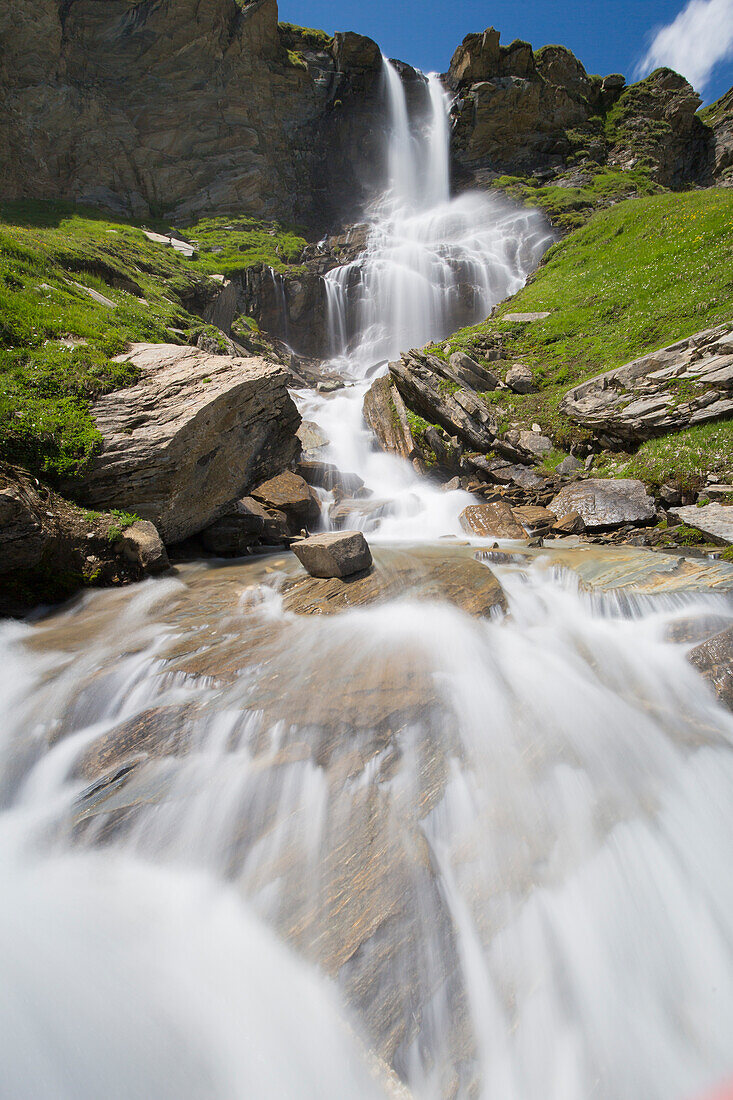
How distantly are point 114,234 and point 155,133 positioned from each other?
26.1 meters

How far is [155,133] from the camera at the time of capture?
3784 cm

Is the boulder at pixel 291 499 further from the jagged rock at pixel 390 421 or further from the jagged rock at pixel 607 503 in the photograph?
the jagged rock at pixel 607 503

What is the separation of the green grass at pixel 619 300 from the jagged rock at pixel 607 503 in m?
2.69

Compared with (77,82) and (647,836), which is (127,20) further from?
(647,836)

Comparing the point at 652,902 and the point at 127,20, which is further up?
the point at 127,20

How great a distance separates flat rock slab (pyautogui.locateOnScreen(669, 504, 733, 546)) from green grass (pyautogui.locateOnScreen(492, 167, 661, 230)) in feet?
96.7

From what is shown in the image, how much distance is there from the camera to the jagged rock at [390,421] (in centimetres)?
1453

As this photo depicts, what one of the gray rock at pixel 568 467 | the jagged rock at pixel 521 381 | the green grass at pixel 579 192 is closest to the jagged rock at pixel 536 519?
the gray rock at pixel 568 467

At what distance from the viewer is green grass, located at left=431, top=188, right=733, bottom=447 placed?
44.1ft

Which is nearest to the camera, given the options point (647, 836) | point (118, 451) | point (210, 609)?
point (647, 836)

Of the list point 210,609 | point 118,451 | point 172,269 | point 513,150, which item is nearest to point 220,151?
point 513,150

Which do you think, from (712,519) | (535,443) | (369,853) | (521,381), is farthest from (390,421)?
(369,853)

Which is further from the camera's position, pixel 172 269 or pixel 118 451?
pixel 172 269

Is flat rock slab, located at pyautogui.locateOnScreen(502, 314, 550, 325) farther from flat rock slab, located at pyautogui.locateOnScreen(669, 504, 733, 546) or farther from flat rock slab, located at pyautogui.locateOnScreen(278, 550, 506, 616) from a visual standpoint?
flat rock slab, located at pyautogui.locateOnScreen(278, 550, 506, 616)
